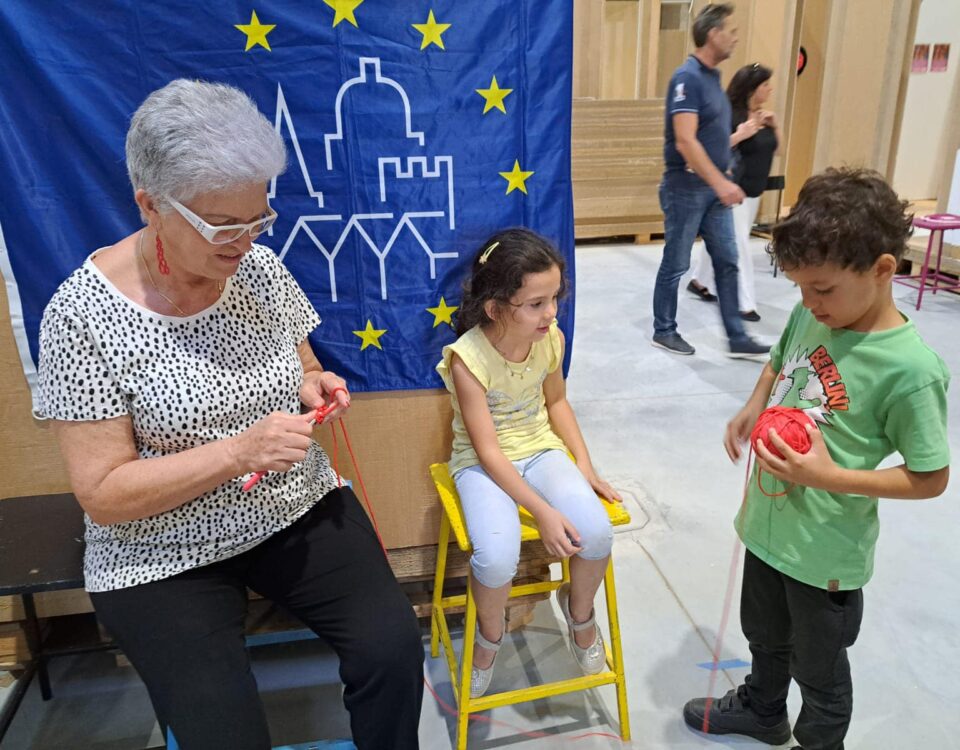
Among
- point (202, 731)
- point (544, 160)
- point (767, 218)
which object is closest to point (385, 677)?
point (202, 731)

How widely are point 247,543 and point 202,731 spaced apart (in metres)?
0.36

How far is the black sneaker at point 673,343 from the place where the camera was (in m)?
4.39

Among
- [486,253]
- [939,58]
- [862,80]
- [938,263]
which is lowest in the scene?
[938,263]

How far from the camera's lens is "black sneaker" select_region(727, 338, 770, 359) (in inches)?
168

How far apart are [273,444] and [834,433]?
1007 mm

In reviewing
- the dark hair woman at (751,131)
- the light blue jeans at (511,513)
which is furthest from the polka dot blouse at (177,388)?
the dark hair woman at (751,131)

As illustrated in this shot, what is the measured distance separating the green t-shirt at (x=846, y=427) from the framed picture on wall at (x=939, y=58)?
8047mm

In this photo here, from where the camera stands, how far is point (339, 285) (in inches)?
75.3

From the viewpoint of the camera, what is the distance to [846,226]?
4.25 feet

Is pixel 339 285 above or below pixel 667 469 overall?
above

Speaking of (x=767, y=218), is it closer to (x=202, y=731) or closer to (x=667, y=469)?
(x=667, y=469)

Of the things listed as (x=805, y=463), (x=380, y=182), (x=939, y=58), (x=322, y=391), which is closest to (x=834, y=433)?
(x=805, y=463)

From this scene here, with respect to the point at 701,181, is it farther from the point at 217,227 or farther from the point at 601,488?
the point at 217,227

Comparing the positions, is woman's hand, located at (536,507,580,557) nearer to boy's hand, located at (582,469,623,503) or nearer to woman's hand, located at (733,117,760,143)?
boy's hand, located at (582,469,623,503)
